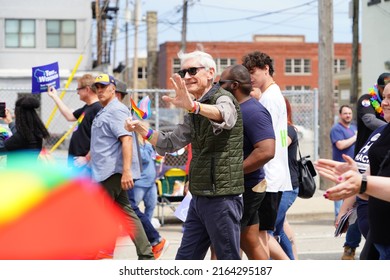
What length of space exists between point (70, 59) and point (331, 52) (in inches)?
1182

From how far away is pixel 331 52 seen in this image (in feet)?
53.5

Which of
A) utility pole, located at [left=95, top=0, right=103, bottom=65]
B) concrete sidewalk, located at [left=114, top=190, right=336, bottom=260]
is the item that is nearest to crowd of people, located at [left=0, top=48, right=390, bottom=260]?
concrete sidewalk, located at [left=114, top=190, right=336, bottom=260]

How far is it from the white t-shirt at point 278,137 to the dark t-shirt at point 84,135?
2.40 meters

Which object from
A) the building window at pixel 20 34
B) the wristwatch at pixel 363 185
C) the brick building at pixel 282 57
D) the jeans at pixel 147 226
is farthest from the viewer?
the brick building at pixel 282 57

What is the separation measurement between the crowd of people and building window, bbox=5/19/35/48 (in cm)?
3778

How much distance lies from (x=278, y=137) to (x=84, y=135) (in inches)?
105

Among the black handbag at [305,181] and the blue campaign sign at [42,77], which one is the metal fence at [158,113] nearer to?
the blue campaign sign at [42,77]

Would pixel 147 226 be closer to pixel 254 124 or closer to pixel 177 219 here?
pixel 254 124

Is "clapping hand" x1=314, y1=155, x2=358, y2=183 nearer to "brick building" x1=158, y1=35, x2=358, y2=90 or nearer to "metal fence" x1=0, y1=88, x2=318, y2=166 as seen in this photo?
"metal fence" x1=0, y1=88, x2=318, y2=166

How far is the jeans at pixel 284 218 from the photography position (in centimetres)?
686

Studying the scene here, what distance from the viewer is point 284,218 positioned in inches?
279

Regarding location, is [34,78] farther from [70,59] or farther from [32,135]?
[70,59]

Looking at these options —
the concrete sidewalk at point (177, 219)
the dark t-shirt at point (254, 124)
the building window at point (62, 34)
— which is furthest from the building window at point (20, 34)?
the dark t-shirt at point (254, 124)
